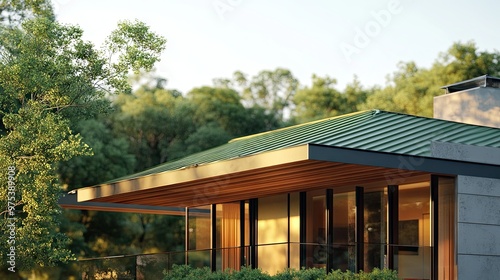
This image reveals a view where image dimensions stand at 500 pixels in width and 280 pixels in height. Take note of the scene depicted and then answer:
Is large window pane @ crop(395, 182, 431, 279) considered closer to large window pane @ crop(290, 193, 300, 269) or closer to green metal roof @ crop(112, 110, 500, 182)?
green metal roof @ crop(112, 110, 500, 182)

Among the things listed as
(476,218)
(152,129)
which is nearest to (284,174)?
(476,218)

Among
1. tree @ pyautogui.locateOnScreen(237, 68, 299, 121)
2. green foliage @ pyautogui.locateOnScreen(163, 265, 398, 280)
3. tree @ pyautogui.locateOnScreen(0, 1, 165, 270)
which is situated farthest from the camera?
tree @ pyautogui.locateOnScreen(237, 68, 299, 121)

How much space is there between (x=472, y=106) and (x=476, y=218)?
707cm

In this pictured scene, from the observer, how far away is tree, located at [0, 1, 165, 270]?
1702cm

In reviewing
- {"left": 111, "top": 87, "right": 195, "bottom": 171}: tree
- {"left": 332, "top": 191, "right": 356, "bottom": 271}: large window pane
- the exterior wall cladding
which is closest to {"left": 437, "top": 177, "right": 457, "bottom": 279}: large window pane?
the exterior wall cladding

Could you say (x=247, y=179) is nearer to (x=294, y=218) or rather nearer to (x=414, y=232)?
(x=294, y=218)

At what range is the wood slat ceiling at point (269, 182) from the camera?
14008 mm

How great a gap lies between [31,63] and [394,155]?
26.8 ft

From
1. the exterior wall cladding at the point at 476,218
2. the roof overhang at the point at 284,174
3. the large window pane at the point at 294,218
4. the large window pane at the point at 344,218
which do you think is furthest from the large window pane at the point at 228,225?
the exterior wall cladding at the point at 476,218

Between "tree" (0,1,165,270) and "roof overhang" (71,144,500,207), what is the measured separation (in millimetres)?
1763

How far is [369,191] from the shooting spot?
52.0ft

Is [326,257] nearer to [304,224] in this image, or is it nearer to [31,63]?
[304,224]

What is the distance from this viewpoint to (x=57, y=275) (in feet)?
97.2

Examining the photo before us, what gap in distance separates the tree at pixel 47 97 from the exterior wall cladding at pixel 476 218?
755 cm
